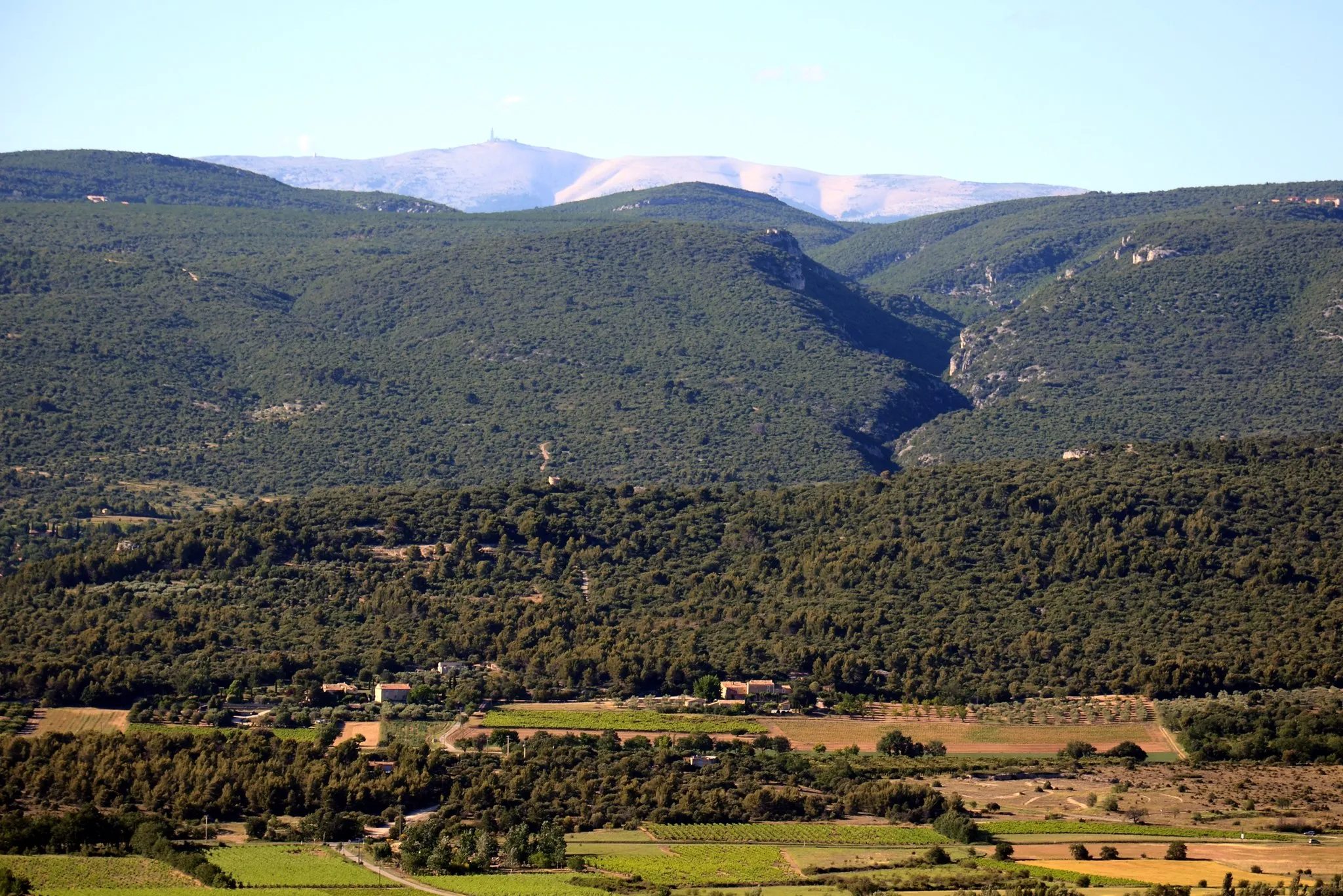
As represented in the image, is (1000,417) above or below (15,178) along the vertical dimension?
below

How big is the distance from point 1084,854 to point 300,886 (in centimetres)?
2184

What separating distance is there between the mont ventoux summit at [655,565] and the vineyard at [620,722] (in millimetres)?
272

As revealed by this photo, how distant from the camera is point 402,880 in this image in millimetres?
54812

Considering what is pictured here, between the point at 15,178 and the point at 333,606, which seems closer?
the point at 333,606

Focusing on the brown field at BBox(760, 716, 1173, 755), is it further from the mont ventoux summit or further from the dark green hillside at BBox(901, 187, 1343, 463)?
the dark green hillside at BBox(901, 187, 1343, 463)

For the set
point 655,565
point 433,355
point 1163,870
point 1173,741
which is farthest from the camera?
point 433,355

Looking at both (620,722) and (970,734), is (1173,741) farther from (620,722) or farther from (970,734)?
(620,722)

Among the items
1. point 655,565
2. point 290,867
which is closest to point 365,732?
point 290,867

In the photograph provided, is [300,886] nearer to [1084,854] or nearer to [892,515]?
[1084,854]

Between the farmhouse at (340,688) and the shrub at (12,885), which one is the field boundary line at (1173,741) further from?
the shrub at (12,885)

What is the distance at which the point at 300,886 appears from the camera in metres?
52.1

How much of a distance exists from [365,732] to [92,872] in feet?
63.0

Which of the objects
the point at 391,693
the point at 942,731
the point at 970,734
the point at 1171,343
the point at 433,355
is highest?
the point at 1171,343

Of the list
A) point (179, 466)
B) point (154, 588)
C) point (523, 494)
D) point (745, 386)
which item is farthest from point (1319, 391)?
point (154, 588)
